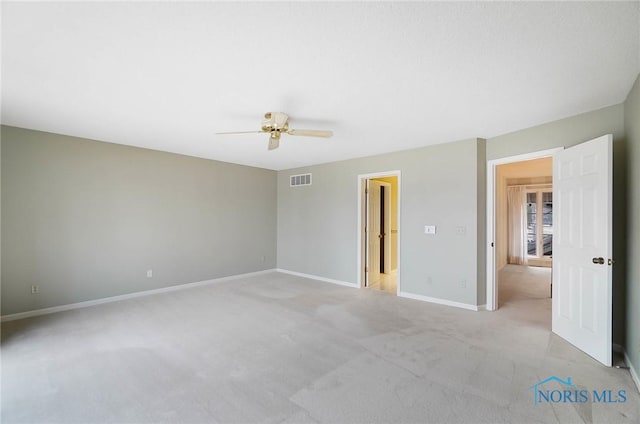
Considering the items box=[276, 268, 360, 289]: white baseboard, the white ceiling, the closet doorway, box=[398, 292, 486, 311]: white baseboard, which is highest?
the white ceiling

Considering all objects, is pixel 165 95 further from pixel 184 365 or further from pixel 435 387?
pixel 435 387

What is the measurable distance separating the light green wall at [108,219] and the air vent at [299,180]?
3.50ft

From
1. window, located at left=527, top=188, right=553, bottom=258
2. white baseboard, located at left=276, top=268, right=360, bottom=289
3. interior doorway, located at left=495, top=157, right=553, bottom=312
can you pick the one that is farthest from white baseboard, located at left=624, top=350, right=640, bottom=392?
window, located at left=527, top=188, right=553, bottom=258

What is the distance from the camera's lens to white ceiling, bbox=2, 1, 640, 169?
159 centimetres

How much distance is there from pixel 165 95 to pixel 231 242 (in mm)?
3737

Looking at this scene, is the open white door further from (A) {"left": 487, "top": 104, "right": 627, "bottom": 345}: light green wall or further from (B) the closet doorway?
(B) the closet doorway

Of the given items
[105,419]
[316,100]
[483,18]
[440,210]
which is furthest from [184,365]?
[440,210]

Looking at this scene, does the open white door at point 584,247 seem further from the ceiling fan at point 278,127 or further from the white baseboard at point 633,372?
the ceiling fan at point 278,127

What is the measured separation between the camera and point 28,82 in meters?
2.40

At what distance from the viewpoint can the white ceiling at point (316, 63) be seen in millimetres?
1591

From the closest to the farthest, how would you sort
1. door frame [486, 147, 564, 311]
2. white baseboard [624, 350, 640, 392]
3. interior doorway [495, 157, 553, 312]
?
white baseboard [624, 350, 640, 392]
door frame [486, 147, 564, 311]
interior doorway [495, 157, 553, 312]

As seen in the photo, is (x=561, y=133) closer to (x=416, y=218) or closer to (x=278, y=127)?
(x=416, y=218)

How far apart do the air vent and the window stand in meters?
6.52

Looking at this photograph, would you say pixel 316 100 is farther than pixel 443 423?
Yes
